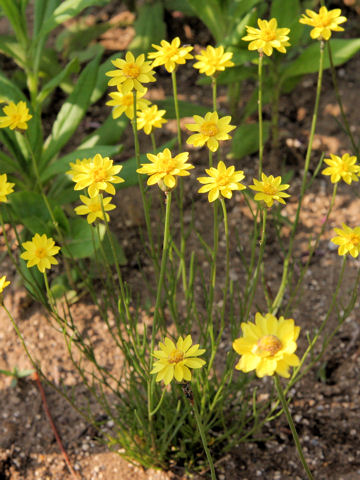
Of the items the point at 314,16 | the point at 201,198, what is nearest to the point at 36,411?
the point at 201,198

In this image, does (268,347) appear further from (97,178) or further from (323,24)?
(323,24)

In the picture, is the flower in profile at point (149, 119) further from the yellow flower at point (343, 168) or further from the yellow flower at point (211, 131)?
the yellow flower at point (343, 168)

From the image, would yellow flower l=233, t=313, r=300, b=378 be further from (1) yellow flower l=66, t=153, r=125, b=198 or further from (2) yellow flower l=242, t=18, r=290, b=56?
(2) yellow flower l=242, t=18, r=290, b=56

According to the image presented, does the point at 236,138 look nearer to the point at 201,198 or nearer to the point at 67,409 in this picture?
the point at 201,198

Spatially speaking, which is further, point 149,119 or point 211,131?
point 149,119

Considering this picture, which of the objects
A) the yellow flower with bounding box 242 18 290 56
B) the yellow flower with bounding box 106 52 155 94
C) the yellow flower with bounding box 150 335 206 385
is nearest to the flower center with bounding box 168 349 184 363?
the yellow flower with bounding box 150 335 206 385

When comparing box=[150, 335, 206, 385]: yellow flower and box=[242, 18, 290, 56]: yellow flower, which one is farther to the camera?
box=[242, 18, 290, 56]: yellow flower

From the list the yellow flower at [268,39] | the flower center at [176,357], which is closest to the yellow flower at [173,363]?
the flower center at [176,357]

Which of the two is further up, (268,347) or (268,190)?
(268,190)

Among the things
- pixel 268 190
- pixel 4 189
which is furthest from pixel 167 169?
pixel 4 189
